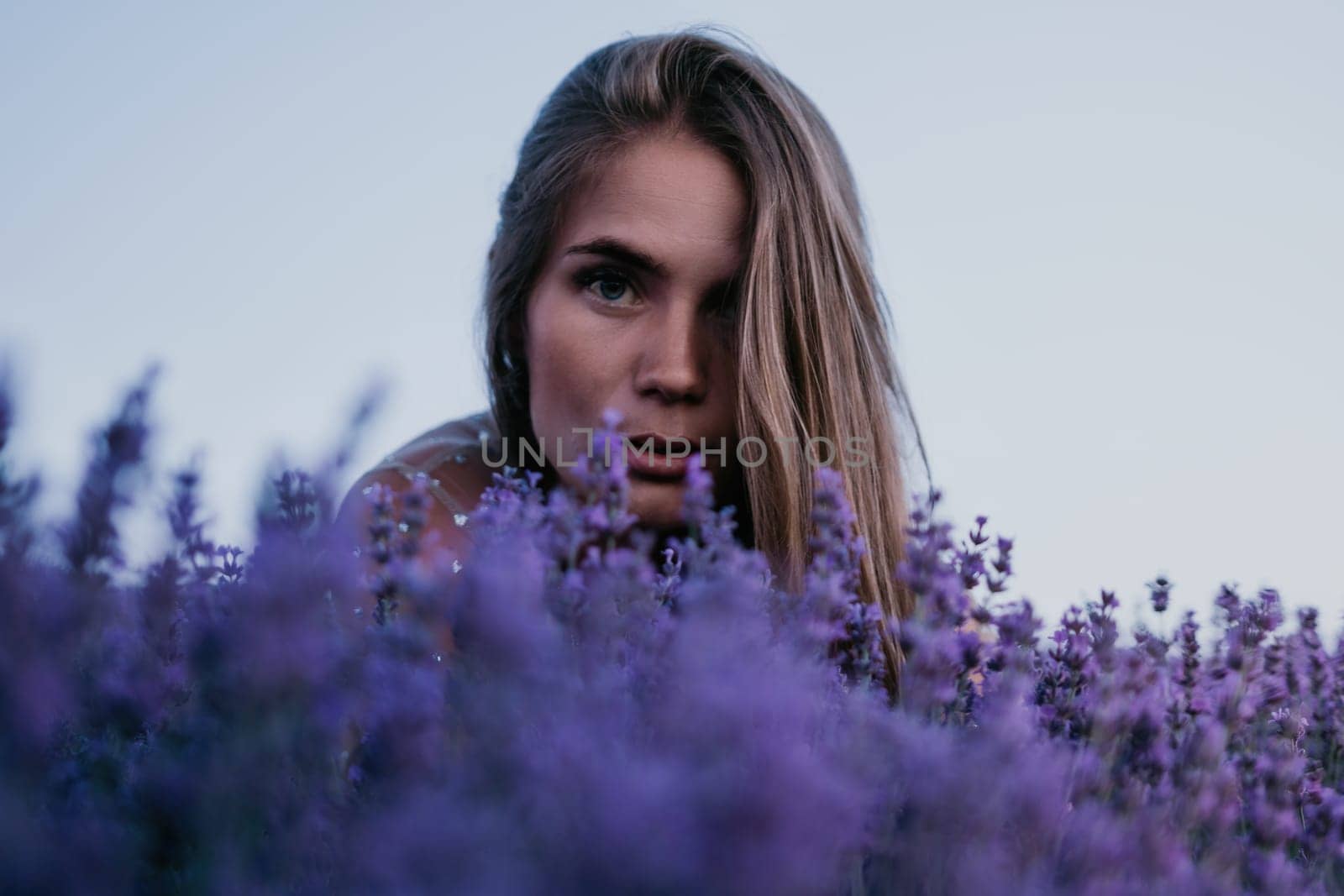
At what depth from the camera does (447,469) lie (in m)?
3.52

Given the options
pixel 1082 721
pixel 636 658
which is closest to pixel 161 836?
pixel 636 658

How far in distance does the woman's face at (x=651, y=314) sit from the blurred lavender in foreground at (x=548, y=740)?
1.27m

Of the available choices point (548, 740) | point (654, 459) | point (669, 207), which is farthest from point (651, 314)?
point (548, 740)

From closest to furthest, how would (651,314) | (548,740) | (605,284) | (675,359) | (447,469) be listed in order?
1. (548,740)
2. (675,359)
3. (651,314)
4. (605,284)
5. (447,469)

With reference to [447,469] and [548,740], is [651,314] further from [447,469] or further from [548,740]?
[548,740]

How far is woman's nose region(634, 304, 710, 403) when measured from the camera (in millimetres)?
2422

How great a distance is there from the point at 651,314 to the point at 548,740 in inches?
75.4

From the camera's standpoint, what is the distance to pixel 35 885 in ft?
1.98

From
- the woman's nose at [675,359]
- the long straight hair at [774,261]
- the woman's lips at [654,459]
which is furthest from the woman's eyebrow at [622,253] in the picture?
the woman's lips at [654,459]

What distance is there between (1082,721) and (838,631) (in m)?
0.27

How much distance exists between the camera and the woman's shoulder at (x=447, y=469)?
3.27 meters

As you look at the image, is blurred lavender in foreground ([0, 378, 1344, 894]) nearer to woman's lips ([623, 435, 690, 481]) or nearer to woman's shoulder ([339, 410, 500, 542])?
woman's lips ([623, 435, 690, 481])

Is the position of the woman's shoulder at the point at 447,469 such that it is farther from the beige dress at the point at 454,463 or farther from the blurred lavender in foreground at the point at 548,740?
the blurred lavender in foreground at the point at 548,740

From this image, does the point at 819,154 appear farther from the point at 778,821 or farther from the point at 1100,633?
the point at 778,821
